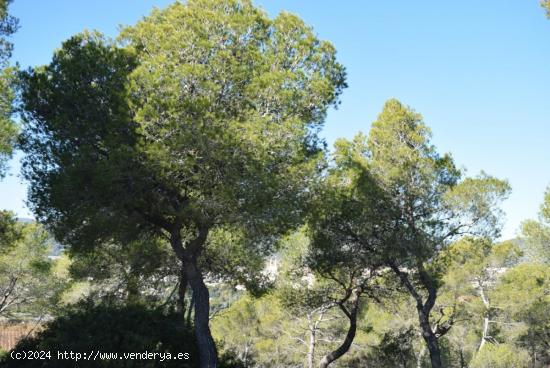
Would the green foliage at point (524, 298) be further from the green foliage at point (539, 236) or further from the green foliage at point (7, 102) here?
the green foliage at point (7, 102)

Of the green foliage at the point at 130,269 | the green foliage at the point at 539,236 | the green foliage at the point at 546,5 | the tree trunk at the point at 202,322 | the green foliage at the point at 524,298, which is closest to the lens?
the green foliage at the point at 546,5

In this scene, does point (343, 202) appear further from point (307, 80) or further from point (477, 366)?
point (477, 366)

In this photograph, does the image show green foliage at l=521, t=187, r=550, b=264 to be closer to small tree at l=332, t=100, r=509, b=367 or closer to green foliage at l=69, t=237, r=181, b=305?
small tree at l=332, t=100, r=509, b=367

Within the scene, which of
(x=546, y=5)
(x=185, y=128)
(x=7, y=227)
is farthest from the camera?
(x=7, y=227)

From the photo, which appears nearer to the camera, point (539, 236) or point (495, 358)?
point (539, 236)

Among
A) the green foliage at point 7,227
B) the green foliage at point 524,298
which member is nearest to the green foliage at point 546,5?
the green foliage at point 7,227

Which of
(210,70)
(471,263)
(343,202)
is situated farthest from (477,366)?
(210,70)

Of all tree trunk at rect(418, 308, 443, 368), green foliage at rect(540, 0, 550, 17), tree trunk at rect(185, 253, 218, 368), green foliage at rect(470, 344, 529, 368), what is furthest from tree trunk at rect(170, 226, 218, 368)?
green foliage at rect(470, 344, 529, 368)

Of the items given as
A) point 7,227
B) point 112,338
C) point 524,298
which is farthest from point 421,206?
point 524,298

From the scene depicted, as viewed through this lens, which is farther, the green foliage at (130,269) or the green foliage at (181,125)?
the green foliage at (130,269)

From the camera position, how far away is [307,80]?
10.6 m

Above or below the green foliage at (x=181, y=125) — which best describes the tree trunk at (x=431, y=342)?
below

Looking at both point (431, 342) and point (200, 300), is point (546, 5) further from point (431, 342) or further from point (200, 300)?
point (431, 342)

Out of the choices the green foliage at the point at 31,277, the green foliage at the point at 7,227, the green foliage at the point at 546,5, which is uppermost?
the green foliage at the point at 31,277
